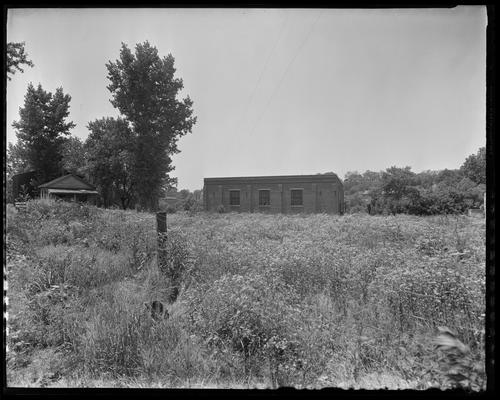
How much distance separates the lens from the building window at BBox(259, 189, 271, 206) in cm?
2919

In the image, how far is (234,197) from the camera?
29750mm

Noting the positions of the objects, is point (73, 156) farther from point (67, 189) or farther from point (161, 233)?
point (161, 233)

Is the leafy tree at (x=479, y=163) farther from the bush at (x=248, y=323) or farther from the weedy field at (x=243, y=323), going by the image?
the bush at (x=248, y=323)

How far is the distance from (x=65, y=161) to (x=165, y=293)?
5.61m

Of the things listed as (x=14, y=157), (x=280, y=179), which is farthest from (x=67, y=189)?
(x=280, y=179)

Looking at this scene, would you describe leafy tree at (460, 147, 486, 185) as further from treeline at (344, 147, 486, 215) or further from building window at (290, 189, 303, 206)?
building window at (290, 189, 303, 206)

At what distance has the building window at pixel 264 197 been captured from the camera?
1149 inches

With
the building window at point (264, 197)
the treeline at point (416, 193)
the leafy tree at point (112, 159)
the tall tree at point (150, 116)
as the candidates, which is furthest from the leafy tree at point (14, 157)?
the building window at point (264, 197)

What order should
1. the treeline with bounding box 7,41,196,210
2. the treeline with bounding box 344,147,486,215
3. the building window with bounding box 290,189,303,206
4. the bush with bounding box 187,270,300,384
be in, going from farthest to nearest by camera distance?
the building window with bounding box 290,189,303,206, the treeline with bounding box 344,147,486,215, the treeline with bounding box 7,41,196,210, the bush with bounding box 187,270,300,384

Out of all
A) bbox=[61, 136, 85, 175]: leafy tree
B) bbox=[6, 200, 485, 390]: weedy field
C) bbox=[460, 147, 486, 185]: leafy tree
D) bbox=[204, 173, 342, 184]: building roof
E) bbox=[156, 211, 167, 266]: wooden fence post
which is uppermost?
bbox=[204, 173, 342, 184]: building roof

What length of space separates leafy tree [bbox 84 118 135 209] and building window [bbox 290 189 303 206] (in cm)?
2101

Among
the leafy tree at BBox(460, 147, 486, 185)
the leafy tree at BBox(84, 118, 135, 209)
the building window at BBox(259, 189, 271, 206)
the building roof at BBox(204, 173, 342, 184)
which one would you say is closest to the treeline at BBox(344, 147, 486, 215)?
the building roof at BBox(204, 173, 342, 184)

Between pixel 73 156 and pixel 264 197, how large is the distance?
23789 millimetres
